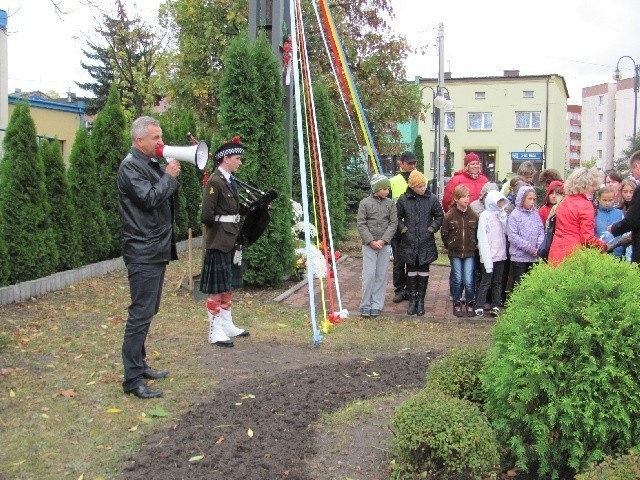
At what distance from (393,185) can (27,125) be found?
5.21 metres

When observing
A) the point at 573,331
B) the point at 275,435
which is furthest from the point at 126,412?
the point at 573,331

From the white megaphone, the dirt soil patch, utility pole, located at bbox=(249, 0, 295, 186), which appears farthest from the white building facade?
the white megaphone

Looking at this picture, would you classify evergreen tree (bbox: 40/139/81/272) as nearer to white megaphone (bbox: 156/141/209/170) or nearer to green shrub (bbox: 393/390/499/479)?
white megaphone (bbox: 156/141/209/170)

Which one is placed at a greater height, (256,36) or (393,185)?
(256,36)

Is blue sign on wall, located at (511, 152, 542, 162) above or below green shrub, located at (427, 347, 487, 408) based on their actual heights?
above

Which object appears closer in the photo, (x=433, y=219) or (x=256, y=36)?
(x=433, y=219)

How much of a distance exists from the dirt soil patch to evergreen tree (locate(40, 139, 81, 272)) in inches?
190

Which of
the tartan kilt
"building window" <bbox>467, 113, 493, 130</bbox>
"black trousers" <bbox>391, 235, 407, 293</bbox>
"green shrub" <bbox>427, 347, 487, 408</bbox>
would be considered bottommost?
"black trousers" <bbox>391, 235, 407, 293</bbox>

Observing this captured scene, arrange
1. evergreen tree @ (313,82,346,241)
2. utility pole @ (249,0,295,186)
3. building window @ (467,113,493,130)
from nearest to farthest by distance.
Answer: utility pole @ (249,0,295,186) < evergreen tree @ (313,82,346,241) < building window @ (467,113,493,130)

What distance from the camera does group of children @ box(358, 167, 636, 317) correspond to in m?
8.19

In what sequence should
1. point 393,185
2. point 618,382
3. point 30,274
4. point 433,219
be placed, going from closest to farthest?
point 618,382 → point 433,219 → point 30,274 → point 393,185

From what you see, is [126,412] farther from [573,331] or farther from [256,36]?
[256,36]

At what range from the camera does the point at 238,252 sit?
7.22 m

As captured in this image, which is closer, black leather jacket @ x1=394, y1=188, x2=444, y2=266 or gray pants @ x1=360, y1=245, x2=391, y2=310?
gray pants @ x1=360, y1=245, x2=391, y2=310
